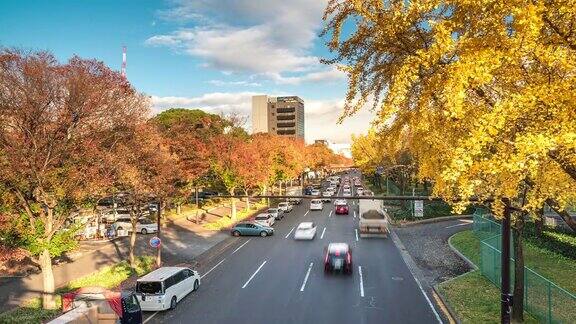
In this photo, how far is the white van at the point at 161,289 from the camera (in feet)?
64.4

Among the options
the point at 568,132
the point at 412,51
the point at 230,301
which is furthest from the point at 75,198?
the point at 568,132

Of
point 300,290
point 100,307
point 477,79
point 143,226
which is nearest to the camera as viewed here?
point 477,79

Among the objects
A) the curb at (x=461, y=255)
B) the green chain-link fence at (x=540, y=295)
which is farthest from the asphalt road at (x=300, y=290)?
the curb at (x=461, y=255)

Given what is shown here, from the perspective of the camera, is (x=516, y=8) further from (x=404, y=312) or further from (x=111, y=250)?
(x=111, y=250)

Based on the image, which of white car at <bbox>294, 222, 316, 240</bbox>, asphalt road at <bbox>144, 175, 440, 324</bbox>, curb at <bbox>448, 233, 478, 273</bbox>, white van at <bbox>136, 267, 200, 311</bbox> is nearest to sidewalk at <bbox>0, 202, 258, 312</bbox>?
asphalt road at <bbox>144, 175, 440, 324</bbox>

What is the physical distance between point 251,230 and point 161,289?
2006 centimetres

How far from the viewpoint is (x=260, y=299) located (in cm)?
2134

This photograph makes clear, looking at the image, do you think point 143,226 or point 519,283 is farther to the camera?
point 143,226

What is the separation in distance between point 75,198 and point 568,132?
19.3 m

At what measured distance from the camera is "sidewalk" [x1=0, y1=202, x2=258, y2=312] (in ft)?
75.5

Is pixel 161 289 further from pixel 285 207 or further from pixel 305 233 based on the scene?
pixel 285 207

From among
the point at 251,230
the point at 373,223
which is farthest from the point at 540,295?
the point at 251,230

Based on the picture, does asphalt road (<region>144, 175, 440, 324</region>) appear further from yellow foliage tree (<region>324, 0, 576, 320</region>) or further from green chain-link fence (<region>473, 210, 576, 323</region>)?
yellow foliage tree (<region>324, 0, 576, 320</region>)

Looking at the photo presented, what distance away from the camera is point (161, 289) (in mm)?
19734
